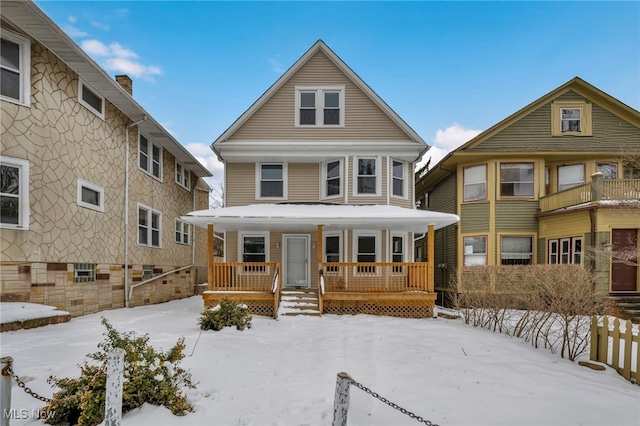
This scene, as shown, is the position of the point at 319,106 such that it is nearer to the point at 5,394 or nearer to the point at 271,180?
the point at 271,180

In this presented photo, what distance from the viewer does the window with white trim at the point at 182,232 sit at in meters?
15.8

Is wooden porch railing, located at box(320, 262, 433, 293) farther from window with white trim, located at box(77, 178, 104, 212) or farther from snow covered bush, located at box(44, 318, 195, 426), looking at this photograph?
window with white trim, located at box(77, 178, 104, 212)

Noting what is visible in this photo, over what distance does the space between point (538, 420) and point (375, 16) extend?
1459 cm

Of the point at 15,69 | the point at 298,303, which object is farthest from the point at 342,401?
the point at 15,69

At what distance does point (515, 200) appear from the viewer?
1314 centimetres

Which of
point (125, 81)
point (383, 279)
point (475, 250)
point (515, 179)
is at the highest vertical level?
point (125, 81)

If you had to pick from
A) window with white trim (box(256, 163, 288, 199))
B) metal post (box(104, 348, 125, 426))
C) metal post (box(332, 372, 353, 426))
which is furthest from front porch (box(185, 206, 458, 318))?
metal post (box(332, 372, 353, 426))

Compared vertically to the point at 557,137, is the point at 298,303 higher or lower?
lower

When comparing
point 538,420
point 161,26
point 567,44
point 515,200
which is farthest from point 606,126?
point 161,26

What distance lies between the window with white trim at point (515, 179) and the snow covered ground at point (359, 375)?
7557mm

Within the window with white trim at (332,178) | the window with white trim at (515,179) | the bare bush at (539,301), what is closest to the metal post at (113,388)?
the bare bush at (539,301)

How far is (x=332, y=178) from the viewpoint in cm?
Result: 1279

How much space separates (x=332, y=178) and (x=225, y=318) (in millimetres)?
7116

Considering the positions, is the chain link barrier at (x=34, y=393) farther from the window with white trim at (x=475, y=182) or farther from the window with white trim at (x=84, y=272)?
the window with white trim at (x=475, y=182)
